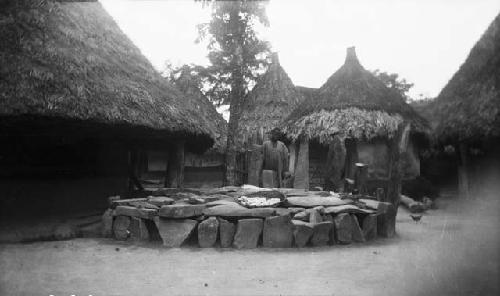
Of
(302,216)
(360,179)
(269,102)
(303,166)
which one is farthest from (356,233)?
(269,102)

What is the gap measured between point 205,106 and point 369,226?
10.4 metres

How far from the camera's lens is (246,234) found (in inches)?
185

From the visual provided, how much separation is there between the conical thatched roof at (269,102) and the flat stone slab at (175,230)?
32.0ft

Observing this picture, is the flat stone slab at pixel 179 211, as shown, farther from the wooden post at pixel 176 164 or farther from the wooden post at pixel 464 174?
the wooden post at pixel 464 174

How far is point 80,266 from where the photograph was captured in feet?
12.6

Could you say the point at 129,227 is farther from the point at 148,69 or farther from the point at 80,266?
the point at 148,69

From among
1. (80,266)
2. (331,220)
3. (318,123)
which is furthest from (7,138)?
(318,123)

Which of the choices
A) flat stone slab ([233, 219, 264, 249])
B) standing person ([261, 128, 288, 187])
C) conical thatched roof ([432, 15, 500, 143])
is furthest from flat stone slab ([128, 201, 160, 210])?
conical thatched roof ([432, 15, 500, 143])

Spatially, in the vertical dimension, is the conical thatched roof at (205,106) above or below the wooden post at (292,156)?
above

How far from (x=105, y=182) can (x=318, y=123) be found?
6804mm

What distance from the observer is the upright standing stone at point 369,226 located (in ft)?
17.4

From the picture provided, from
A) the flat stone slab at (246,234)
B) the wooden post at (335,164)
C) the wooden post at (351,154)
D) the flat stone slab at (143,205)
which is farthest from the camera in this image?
the wooden post at (351,154)

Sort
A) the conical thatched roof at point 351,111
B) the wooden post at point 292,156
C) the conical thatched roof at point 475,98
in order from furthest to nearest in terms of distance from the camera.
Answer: the wooden post at point 292,156, the conical thatched roof at point 351,111, the conical thatched roof at point 475,98

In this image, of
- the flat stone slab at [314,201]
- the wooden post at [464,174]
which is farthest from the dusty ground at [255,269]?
the wooden post at [464,174]
